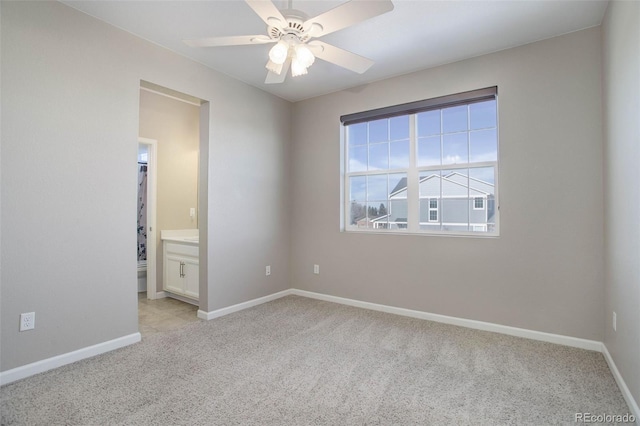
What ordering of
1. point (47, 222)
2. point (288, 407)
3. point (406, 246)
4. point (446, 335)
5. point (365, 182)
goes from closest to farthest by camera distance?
point (288, 407)
point (47, 222)
point (446, 335)
point (406, 246)
point (365, 182)

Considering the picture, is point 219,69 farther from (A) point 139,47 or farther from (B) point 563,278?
(B) point 563,278

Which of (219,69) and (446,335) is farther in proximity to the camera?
(219,69)

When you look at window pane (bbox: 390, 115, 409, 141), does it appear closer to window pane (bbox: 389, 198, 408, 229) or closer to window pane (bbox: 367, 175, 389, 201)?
window pane (bbox: 367, 175, 389, 201)

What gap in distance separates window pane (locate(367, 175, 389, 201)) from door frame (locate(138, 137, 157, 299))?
8.88 feet

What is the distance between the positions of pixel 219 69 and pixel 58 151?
1.71m

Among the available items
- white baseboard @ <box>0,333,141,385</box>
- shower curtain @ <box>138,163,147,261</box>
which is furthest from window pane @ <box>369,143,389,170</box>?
shower curtain @ <box>138,163,147,261</box>

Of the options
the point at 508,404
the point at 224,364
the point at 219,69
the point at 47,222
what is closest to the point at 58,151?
the point at 47,222

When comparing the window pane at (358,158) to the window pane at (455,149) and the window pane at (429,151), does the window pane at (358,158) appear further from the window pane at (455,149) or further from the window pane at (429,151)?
the window pane at (455,149)

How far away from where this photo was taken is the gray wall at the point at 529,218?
2.54m

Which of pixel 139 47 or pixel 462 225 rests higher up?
pixel 139 47

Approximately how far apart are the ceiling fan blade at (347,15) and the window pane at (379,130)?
6.45ft

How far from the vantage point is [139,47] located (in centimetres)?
A: 272

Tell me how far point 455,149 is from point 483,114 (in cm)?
40

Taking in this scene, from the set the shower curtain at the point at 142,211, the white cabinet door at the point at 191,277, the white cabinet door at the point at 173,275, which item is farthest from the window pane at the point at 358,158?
the shower curtain at the point at 142,211
